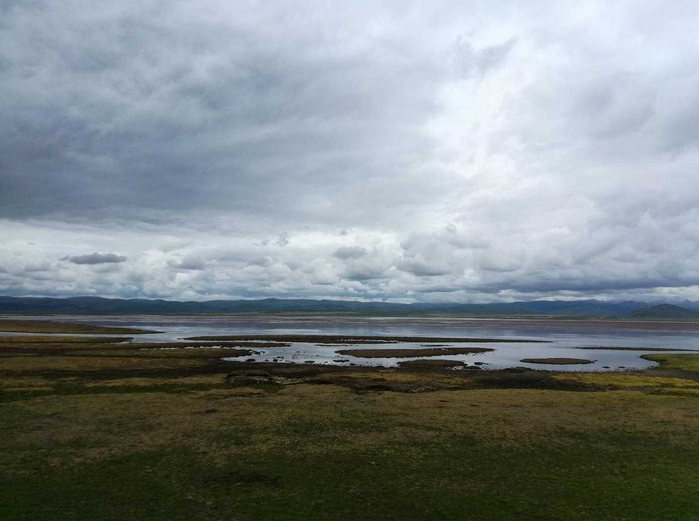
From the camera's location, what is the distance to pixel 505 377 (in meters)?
55.9

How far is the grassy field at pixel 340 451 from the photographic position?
58.5 ft

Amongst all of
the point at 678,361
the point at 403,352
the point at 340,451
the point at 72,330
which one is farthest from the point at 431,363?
the point at 72,330

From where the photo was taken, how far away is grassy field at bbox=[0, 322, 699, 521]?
58.5 ft

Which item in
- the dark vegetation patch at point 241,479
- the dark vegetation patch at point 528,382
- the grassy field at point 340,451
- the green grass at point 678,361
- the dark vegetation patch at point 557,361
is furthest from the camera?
the dark vegetation patch at point 557,361

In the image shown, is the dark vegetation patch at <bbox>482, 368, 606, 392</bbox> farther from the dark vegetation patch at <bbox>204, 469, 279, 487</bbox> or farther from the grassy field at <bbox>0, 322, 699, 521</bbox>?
the dark vegetation patch at <bbox>204, 469, 279, 487</bbox>

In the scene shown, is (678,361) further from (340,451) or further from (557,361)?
(340,451)

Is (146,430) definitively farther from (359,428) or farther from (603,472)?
(603,472)

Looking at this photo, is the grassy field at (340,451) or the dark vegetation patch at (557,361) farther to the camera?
the dark vegetation patch at (557,361)

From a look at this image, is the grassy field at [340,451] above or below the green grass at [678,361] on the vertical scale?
above

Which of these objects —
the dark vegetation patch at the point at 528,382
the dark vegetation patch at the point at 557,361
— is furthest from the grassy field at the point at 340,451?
the dark vegetation patch at the point at 557,361

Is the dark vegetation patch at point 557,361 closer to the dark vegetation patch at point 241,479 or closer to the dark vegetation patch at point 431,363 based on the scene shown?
the dark vegetation patch at point 431,363

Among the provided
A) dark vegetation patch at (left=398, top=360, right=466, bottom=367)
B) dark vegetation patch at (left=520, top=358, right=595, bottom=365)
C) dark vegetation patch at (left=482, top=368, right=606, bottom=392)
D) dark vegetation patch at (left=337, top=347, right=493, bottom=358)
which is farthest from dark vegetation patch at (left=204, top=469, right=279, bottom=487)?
dark vegetation patch at (left=520, top=358, right=595, bottom=365)

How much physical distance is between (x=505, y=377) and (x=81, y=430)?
4555 centimetres

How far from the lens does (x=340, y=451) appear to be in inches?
965
